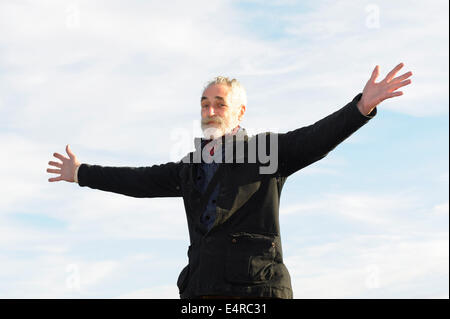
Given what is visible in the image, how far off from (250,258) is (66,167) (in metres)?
3.80

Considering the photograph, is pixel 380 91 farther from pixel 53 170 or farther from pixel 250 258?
pixel 53 170

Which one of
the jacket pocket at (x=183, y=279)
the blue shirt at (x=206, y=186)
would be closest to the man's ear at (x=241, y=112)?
the blue shirt at (x=206, y=186)

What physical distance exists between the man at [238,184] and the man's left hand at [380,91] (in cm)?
1

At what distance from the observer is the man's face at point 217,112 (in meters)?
8.62

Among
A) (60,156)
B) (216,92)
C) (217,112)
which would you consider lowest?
(217,112)

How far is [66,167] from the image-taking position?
32.9ft

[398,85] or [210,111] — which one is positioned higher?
[210,111]

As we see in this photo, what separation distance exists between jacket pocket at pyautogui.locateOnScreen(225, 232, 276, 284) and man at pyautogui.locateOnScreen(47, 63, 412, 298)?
0.5 inches

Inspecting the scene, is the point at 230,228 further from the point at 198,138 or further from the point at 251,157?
the point at 198,138

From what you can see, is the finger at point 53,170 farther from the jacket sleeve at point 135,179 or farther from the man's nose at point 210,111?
the man's nose at point 210,111

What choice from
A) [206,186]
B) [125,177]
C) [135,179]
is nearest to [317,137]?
[206,186]
